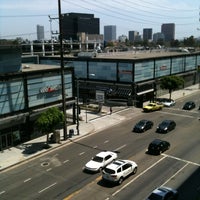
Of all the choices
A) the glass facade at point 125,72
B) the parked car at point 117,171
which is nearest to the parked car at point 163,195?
the parked car at point 117,171

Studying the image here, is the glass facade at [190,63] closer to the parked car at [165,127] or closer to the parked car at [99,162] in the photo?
the parked car at [165,127]

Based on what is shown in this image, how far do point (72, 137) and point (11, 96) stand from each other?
31.1ft

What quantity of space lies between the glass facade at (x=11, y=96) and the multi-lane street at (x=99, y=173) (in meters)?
7.37

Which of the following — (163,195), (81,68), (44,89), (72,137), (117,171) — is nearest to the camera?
(163,195)

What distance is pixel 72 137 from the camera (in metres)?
41.2

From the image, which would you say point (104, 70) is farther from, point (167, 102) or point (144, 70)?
point (167, 102)

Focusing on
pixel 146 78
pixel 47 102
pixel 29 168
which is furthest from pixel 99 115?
pixel 29 168

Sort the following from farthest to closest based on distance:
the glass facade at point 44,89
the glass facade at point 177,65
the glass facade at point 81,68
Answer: the glass facade at point 177,65, the glass facade at point 81,68, the glass facade at point 44,89

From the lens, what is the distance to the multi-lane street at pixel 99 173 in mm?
26031

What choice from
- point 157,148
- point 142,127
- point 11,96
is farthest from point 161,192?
point 11,96

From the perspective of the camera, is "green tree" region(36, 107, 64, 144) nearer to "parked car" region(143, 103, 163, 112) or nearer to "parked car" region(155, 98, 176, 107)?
"parked car" region(143, 103, 163, 112)

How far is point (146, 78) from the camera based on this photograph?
66.0 metres

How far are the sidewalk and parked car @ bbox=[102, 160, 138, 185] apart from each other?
35.3 ft

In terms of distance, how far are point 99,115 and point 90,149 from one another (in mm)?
17438
